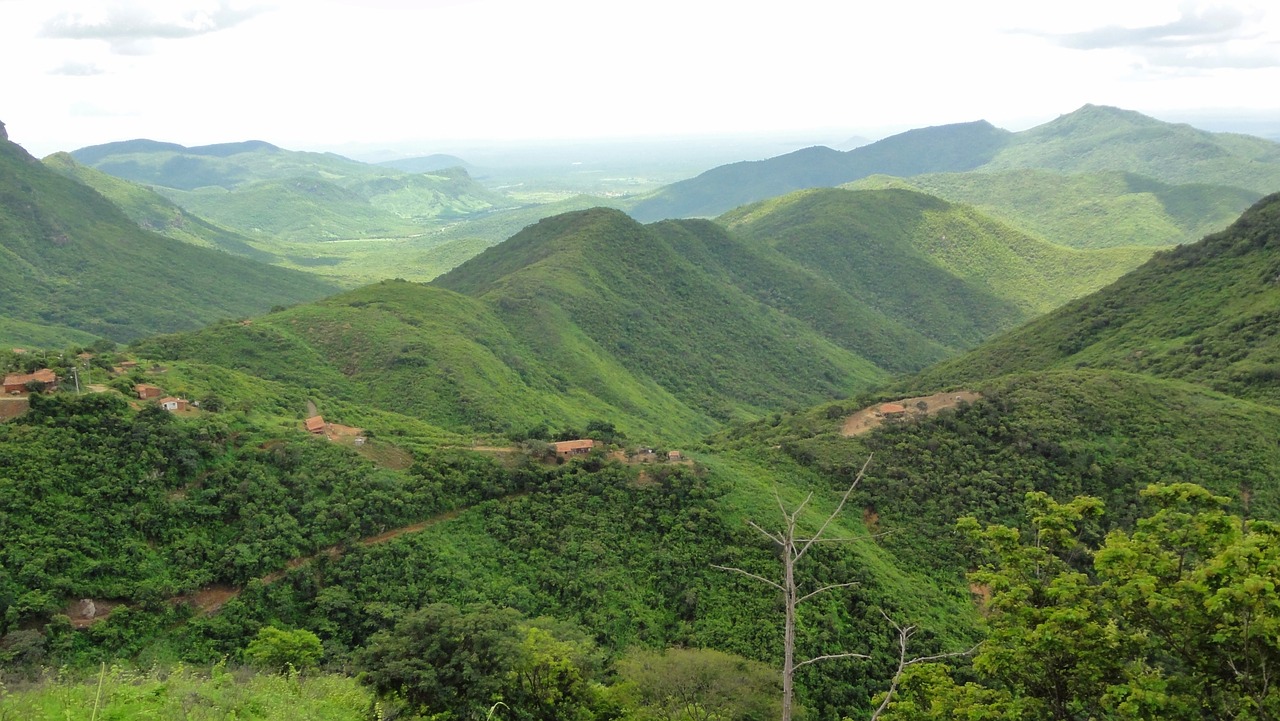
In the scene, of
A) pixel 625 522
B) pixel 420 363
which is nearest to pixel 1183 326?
pixel 625 522

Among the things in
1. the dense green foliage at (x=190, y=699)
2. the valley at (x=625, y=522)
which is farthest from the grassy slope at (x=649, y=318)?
the dense green foliage at (x=190, y=699)

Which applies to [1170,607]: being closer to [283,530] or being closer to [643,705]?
[643,705]

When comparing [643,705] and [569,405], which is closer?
[643,705]

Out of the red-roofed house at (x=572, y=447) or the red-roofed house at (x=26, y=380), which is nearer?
the red-roofed house at (x=26, y=380)

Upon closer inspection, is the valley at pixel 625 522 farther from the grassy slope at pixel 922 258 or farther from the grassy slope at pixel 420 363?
the grassy slope at pixel 922 258

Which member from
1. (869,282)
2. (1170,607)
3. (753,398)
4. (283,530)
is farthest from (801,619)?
(869,282)

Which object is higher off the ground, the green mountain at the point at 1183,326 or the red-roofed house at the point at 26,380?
the red-roofed house at the point at 26,380

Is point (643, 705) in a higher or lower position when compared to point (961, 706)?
lower
